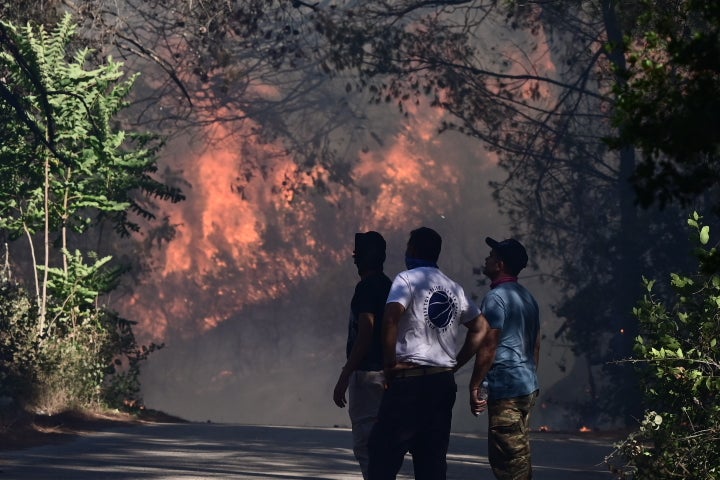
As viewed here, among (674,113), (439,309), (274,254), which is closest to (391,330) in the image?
(439,309)

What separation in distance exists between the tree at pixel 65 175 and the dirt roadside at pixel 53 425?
45 cm

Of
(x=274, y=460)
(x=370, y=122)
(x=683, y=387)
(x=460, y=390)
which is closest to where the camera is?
(x=683, y=387)

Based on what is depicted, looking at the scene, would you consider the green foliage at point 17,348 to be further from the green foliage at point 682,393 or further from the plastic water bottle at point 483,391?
the plastic water bottle at point 483,391

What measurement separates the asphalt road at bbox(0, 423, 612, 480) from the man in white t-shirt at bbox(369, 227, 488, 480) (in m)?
3.87

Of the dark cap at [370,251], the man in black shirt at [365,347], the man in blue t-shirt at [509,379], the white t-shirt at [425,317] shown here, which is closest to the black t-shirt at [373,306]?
the man in black shirt at [365,347]

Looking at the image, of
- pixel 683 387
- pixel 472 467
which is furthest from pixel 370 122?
pixel 683 387

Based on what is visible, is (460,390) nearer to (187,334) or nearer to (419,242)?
(187,334)

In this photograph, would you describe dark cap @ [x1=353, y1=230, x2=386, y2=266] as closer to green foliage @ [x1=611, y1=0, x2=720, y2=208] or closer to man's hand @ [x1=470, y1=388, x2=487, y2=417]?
man's hand @ [x1=470, y1=388, x2=487, y2=417]

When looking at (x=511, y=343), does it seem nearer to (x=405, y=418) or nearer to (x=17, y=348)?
(x=405, y=418)

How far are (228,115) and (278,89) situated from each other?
316 cm

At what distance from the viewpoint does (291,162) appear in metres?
49.2

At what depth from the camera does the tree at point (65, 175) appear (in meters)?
18.4

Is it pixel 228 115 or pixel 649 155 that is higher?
pixel 228 115

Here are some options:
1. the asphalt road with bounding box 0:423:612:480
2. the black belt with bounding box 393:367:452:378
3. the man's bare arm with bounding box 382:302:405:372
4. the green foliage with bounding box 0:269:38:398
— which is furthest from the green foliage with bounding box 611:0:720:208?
the green foliage with bounding box 0:269:38:398
